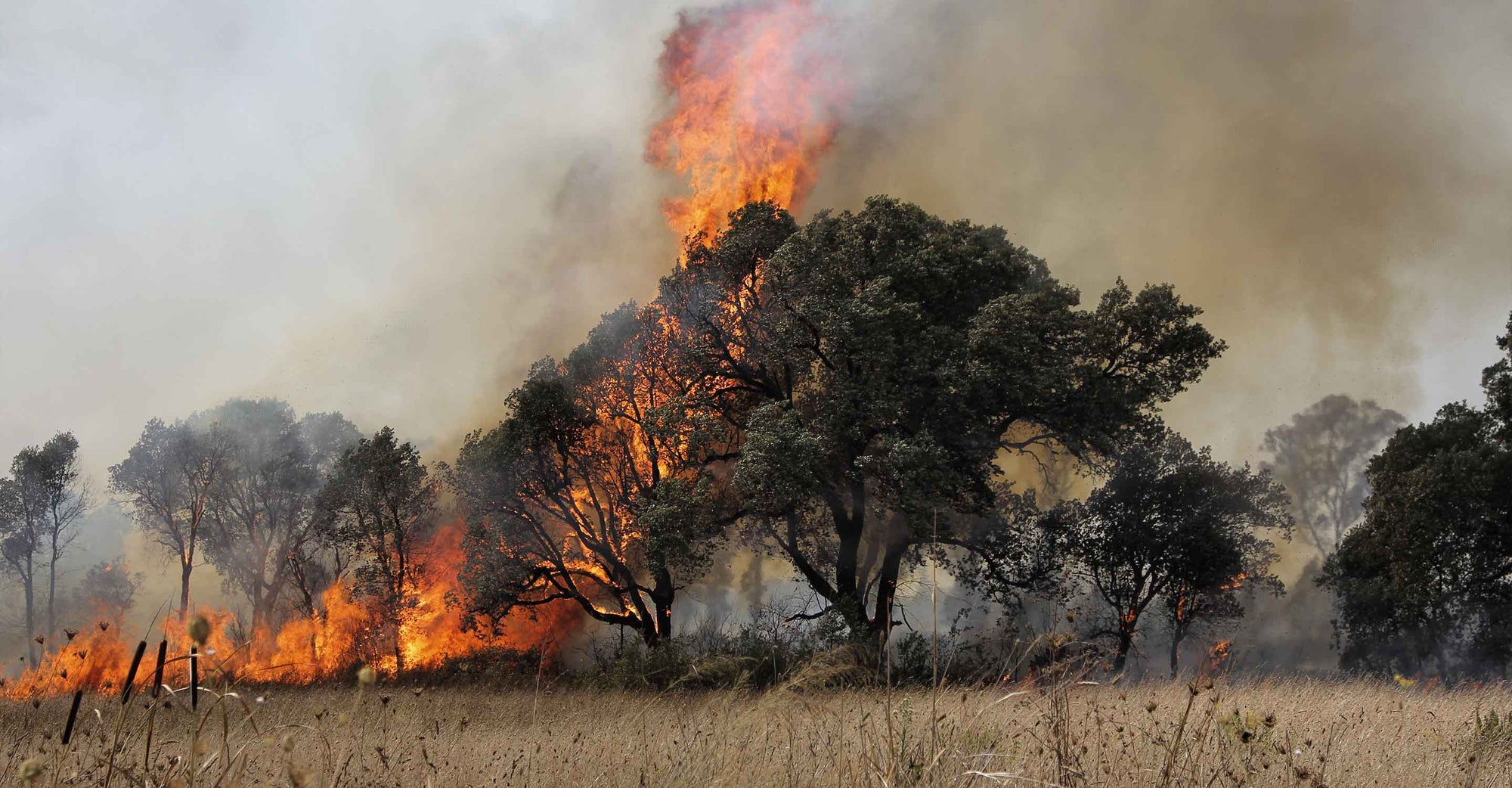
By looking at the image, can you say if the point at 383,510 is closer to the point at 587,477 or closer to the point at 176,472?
the point at 587,477

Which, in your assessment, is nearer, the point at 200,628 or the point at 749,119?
the point at 200,628

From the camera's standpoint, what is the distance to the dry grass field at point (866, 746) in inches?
211

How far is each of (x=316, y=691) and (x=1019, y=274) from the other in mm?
20348

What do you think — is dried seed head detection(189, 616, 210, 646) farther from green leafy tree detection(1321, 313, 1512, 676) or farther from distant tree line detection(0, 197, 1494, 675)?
green leafy tree detection(1321, 313, 1512, 676)

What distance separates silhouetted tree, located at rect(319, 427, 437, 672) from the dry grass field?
16.1 m

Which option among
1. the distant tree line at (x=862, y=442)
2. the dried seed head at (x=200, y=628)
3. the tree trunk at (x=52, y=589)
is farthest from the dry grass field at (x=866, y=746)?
the tree trunk at (x=52, y=589)

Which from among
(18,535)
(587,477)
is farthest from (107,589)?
(587,477)

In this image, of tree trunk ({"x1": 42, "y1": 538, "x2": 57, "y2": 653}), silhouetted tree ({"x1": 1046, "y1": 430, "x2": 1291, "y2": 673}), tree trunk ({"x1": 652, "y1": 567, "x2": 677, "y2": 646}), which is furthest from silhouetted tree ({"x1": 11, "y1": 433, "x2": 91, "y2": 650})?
silhouetted tree ({"x1": 1046, "y1": 430, "x2": 1291, "y2": 673})

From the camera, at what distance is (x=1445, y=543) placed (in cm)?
2433

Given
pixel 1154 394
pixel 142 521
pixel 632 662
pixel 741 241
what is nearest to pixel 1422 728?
pixel 1154 394

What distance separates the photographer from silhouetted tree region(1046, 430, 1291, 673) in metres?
26.4

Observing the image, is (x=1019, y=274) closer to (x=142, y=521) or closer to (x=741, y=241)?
(x=741, y=241)

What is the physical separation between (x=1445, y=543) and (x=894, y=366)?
16.7 metres

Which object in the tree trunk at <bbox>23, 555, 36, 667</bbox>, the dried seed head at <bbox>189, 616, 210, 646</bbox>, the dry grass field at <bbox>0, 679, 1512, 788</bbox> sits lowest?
the dry grass field at <bbox>0, 679, 1512, 788</bbox>
